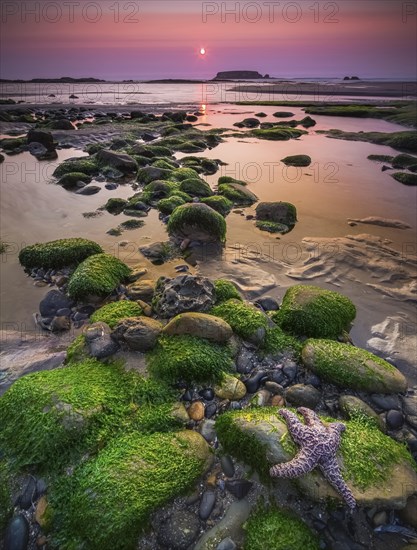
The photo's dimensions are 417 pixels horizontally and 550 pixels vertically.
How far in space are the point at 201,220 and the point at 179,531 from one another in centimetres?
592

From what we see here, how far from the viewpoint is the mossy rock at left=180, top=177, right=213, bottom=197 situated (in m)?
10.8

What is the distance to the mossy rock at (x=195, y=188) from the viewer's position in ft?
35.5

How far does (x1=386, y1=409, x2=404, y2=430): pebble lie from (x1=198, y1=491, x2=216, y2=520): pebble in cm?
195

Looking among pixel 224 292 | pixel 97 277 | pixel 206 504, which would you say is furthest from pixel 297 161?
pixel 206 504

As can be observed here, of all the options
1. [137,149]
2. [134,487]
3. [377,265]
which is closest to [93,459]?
[134,487]

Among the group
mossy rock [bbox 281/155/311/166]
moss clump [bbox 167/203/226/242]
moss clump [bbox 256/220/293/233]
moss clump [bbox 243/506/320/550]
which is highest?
mossy rock [bbox 281/155/311/166]

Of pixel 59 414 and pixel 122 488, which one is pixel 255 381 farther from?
pixel 59 414

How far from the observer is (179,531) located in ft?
8.57

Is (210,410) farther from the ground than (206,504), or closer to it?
farther from the ground

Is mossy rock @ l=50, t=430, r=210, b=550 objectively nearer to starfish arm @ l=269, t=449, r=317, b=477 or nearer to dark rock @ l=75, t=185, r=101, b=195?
starfish arm @ l=269, t=449, r=317, b=477

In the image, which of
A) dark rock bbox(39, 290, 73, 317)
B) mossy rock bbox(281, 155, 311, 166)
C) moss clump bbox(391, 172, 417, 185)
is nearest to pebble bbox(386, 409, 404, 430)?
Result: dark rock bbox(39, 290, 73, 317)

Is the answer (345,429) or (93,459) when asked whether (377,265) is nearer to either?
(345,429)

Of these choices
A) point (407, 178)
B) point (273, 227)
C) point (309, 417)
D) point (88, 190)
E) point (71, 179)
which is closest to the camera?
point (309, 417)

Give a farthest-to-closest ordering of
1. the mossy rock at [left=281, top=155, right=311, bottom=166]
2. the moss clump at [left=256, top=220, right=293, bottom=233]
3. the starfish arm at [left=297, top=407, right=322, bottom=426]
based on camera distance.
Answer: the mossy rock at [left=281, top=155, right=311, bottom=166], the moss clump at [left=256, top=220, right=293, bottom=233], the starfish arm at [left=297, top=407, right=322, bottom=426]
